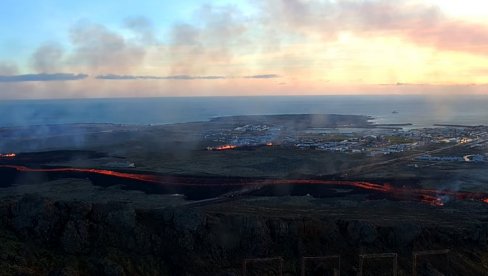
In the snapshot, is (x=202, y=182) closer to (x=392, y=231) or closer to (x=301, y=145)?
(x=392, y=231)

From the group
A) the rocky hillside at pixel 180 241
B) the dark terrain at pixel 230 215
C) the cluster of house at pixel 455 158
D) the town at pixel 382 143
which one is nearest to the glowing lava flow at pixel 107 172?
the dark terrain at pixel 230 215

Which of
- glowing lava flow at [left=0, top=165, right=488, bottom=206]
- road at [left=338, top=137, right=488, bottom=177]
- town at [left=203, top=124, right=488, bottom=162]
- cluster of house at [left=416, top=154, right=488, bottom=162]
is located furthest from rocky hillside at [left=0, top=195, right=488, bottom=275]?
town at [left=203, top=124, right=488, bottom=162]

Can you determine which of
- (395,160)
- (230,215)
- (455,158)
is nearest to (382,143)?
(455,158)

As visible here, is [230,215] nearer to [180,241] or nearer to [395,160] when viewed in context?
[180,241]

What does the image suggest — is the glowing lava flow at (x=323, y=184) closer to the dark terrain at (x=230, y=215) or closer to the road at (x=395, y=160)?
the dark terrain at (x=230, y=215)

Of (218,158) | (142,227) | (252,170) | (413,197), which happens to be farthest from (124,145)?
(142,227)

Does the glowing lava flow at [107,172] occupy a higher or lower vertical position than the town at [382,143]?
lower

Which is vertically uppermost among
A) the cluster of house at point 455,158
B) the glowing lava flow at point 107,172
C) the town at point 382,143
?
the town at point 382,143

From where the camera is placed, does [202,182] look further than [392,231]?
Yes

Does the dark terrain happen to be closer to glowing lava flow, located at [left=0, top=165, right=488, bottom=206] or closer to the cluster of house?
glowing lava flow, located at [left=0, top=165, right=488, bottom=206]
